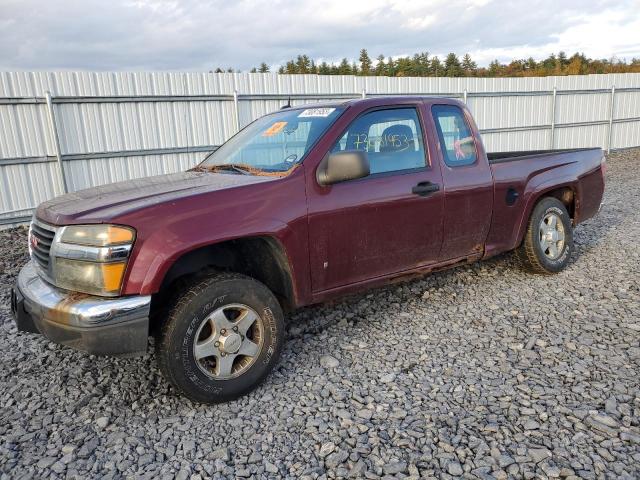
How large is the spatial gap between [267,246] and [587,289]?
3.24 meters

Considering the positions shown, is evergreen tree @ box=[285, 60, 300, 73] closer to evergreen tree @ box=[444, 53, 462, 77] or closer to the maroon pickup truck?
evergreen tree @ box=[444, 53, 462, 77]

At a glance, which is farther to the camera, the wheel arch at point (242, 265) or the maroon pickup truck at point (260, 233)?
the wheel arch at point (242, 265)

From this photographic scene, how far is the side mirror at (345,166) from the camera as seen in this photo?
3.26 metres

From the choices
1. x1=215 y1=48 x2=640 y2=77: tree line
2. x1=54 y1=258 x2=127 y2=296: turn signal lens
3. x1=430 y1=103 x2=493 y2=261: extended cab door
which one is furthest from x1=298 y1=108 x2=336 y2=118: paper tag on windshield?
x1=215 y1=48 x2=640 y2=77: tree line

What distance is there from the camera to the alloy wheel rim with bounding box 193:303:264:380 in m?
2.95

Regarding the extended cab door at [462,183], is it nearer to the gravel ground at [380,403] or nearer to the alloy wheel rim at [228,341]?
the gravel ground at [380,403]

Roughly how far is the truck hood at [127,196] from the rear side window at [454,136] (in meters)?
1.68

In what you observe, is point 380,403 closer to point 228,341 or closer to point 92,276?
point 228,341

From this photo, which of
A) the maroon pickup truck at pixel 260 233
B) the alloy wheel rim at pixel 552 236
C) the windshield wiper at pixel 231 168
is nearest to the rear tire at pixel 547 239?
the alloy wheel rim at pixel 552 236

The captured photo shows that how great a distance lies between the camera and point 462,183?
4152 millimetres

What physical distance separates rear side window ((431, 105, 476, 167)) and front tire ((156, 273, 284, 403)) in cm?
206

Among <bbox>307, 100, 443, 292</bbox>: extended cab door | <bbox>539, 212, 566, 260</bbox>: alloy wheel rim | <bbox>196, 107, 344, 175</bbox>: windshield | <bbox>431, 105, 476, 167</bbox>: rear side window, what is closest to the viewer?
<bbox>307, 100, 443, 292</bbox>: extended cab door

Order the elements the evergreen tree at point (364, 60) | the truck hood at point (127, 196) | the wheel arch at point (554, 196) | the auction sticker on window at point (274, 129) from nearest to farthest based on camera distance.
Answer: the truck hood at point (127, 196) → the auction sticker on window at point (274, 129) → the wheel arch at point (554, 196) → the evergreen tree at point (364, 60)

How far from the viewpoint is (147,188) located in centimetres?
335
